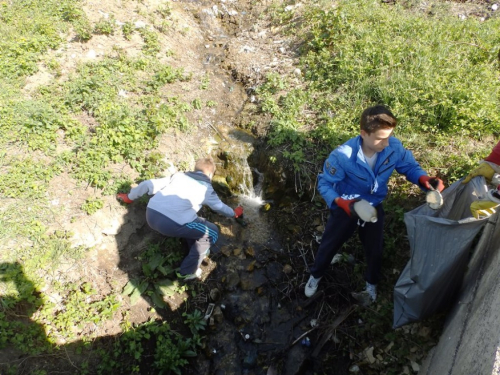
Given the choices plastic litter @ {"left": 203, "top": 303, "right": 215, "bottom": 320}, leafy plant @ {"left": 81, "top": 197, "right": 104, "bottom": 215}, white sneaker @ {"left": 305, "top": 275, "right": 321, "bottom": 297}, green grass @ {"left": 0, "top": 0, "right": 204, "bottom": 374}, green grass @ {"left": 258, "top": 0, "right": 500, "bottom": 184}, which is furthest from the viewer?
green grass @ {"left": 258, "top": 0, "right": 500, "bottom": 184}

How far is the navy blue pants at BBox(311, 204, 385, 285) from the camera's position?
3.02 meters

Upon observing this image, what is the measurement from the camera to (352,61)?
545cm

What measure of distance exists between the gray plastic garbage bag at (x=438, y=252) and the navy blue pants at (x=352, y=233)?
0.32 m

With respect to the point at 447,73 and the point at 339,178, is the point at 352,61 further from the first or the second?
the point at 339,178

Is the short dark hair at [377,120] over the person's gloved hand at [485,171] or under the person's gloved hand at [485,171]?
over

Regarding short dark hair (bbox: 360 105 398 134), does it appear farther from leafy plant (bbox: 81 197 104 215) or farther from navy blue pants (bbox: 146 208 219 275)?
leafy plant (bbox: 81 197 104 215)

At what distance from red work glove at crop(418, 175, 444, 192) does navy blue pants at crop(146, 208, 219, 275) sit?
2.26 meters

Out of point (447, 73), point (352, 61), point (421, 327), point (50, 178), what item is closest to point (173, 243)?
point (50, 178)

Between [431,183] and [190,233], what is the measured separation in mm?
2456

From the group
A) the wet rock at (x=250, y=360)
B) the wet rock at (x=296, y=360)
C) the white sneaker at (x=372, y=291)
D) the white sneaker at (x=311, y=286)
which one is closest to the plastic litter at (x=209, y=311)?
the wet rock at (x=250, y=360)

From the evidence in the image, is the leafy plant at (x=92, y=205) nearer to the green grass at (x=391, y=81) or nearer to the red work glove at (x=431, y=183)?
the green grass at (x=391, y=81)

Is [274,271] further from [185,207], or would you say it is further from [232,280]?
[185,207]

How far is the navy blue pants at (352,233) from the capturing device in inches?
119

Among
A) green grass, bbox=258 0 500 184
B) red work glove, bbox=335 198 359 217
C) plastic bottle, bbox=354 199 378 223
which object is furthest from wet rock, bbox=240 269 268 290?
plastic bottle, bbox=354 199 378 223
